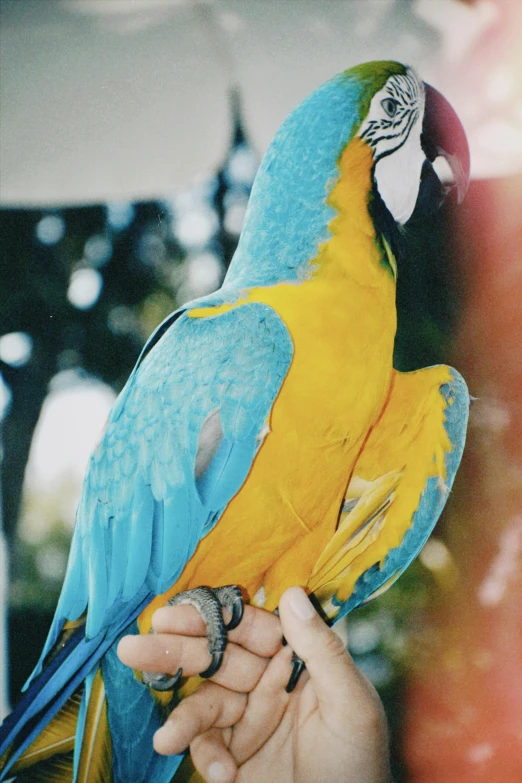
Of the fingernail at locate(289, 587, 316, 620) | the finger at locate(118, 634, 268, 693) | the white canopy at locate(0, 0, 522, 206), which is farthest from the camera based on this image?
the white canopy at locate(0, 0, 522, 206)

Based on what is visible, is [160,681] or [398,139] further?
[398,139]

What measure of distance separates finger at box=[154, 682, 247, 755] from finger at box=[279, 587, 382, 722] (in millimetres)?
148

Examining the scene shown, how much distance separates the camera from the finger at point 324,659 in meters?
0.91

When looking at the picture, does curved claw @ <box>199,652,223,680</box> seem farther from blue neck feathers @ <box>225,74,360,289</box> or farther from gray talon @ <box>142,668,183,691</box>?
blue neck feathers @ <box>225,74,360,289</box>

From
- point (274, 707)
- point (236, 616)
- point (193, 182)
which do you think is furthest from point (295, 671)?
point (193, 182)

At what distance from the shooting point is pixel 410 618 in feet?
3.51

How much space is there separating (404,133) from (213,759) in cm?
111

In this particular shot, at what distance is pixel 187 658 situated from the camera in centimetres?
Answer: 86

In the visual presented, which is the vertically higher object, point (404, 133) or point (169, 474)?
point (404, 133)

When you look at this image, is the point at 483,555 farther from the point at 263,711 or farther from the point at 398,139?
the point at 398,139

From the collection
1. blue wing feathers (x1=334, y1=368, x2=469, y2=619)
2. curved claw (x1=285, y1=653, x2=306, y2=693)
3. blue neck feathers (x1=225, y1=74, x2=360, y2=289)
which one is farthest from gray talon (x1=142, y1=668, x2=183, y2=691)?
blue neck feathers (x1=225, y1=74, x2=360, y2=289)

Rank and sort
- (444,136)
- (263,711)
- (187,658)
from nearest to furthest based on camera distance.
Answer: (187,658) → (263,711) → (444,136)

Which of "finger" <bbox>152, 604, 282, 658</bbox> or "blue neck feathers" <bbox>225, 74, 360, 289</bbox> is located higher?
"blue neck feathers" <bbox>225, 74, 360, 289</bbox>

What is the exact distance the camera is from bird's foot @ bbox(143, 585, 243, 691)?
89 centimetres
